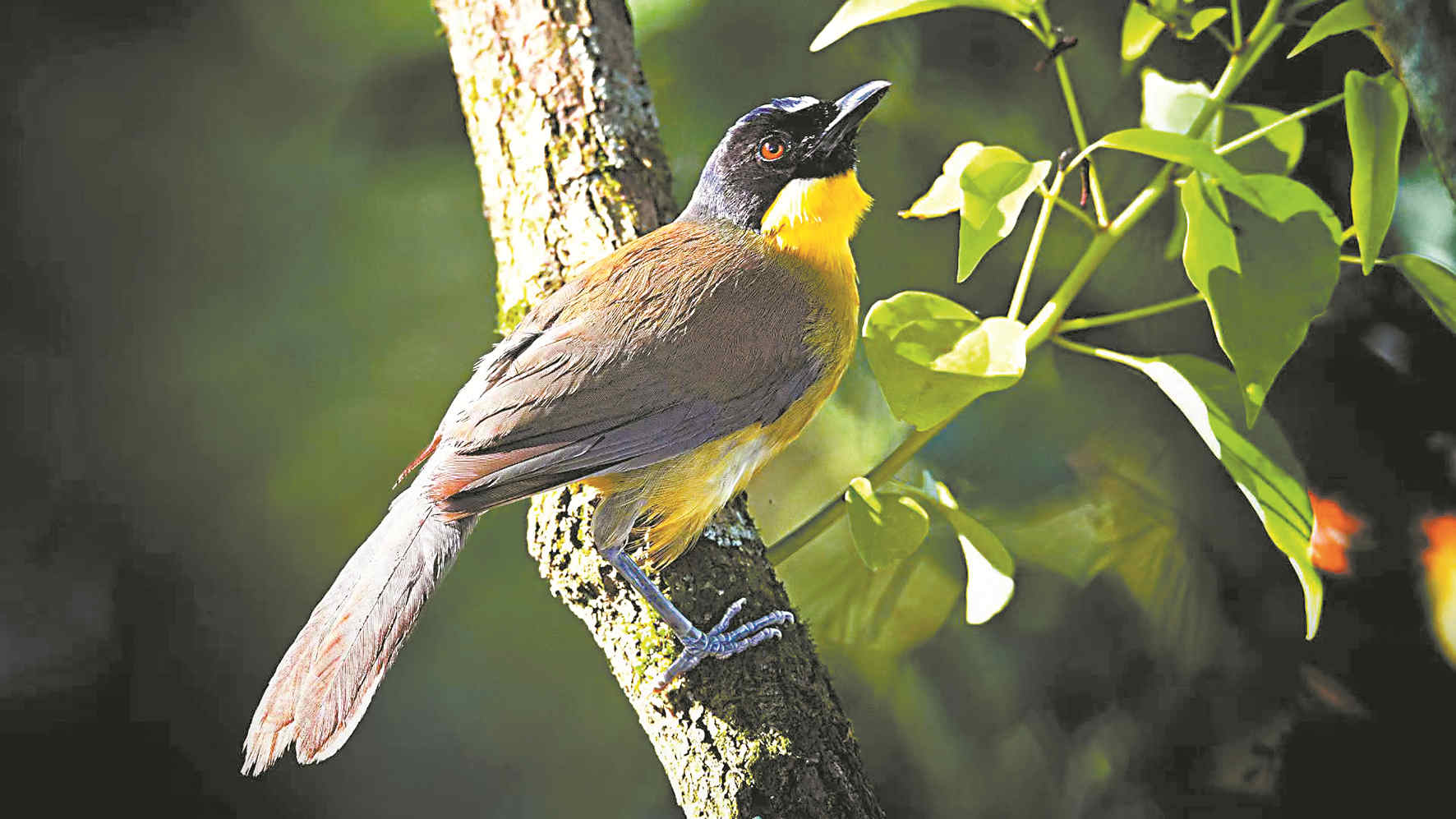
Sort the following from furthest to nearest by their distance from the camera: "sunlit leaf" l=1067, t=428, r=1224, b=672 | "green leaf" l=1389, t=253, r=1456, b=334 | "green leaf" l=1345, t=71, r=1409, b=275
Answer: "sunlit leaf" l=1067, t=428, r=1224, b=672
"green leaf" l=1389, t=253, r=1456, b=334
"green leaf" l=1345, t=71, r=1409, b=275

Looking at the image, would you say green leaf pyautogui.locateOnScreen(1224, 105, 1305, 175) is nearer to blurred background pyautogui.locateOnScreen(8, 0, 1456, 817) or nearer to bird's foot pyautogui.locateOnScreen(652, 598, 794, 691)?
blurred background pyautogui.locateOnScreen(8, 0, 1456, 817)

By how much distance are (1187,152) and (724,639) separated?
71 cm

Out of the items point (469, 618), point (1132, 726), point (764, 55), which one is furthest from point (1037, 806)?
point (764, 55)

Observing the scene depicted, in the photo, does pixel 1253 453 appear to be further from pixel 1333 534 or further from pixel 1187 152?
pixel 1333 534

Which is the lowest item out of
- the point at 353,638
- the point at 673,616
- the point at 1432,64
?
the point at 673,616

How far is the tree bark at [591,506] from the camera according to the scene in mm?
1212

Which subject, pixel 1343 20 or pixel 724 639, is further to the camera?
pixel 724 639

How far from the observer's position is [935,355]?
1.17m

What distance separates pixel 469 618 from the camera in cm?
205

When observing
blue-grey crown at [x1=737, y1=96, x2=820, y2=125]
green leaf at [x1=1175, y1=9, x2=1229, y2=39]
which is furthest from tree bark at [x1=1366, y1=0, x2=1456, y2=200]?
blue-grey crown at [x1=737, y1=96, x2=820, y2=125]

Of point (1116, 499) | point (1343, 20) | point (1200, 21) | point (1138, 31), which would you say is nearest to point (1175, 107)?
point (1138, 31)

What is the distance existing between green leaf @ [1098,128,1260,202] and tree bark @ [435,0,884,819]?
→ 0.67 metres

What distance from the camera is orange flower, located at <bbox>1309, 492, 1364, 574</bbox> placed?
177 centimetres

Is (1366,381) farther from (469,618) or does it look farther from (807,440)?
(469,618)
